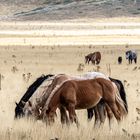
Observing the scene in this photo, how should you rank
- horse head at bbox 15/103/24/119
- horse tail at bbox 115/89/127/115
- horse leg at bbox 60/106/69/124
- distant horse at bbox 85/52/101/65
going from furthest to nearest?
distant horse at bbox 85/52/101/65
horse tail at bbox 115/89/127/115
horse head at bbox 15/103/24/119
horse leg at bbox 60/106/69/124

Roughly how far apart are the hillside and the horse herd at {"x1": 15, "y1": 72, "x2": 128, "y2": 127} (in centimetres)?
11713

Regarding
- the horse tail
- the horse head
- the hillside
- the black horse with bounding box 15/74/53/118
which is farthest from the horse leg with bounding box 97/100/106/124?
the hillside

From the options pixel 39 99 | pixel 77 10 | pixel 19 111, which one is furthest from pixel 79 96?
pixel 77 10

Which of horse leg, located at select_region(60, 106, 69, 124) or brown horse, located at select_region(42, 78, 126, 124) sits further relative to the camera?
horse leg, located at select_region(60, 106, 69, 124)

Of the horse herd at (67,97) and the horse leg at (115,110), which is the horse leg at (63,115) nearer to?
the horse herd at (67,97)

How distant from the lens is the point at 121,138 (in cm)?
1135

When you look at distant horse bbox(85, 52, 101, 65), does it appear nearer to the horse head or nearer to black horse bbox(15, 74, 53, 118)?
black horse bbox(15, 74, 53, 118)

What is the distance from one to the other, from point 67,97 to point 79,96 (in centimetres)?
24

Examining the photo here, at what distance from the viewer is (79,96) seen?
480 inches

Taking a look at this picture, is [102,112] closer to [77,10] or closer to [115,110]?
[115,110]

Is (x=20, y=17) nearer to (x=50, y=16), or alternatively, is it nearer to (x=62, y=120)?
(x=50, y=16)

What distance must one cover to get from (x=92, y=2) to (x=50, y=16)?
17.6 metres

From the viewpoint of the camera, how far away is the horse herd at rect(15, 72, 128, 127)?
12.1m

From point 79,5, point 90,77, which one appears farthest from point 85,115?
point 79,5
